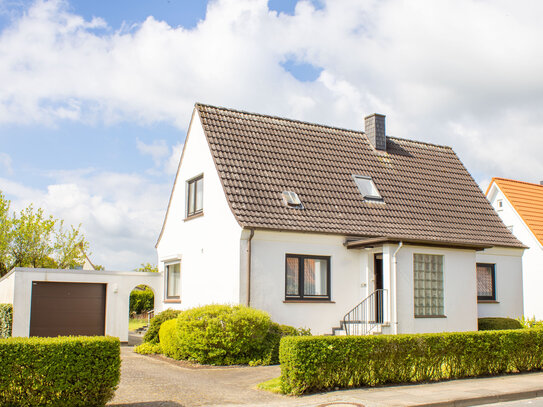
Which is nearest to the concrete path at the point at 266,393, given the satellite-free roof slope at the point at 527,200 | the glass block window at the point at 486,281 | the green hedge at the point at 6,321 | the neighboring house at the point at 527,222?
the green hedge at the point at 6,321

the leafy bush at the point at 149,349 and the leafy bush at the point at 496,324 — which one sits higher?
the leafy bush at the point at 496,324

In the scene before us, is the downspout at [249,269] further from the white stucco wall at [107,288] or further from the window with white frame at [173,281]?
the white stucco wall at [107,288]

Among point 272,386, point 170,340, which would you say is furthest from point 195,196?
point 272,386

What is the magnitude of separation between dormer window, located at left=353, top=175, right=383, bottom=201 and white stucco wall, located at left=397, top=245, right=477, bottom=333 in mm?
3110

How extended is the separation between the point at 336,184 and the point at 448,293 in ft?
16.7

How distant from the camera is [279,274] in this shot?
17.2 metres

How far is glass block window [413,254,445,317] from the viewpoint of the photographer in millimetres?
17547

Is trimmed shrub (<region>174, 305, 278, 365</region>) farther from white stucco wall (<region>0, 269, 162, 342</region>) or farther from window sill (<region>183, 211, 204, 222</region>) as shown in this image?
white stucco wall (<region>0, 269, 162, 342</region>)

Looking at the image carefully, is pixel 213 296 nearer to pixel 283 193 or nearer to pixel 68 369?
pixel 283 193

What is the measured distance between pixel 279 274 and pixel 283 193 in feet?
8.87

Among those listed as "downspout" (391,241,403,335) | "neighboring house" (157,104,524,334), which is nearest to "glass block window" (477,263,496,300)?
"neighboring house" (157,104,524,334)

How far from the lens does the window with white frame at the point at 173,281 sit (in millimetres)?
21375

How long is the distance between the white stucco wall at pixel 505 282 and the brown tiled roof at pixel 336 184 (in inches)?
24.2

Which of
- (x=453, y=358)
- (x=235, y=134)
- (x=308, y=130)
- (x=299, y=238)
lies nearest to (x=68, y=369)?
(x=453, y=358)
